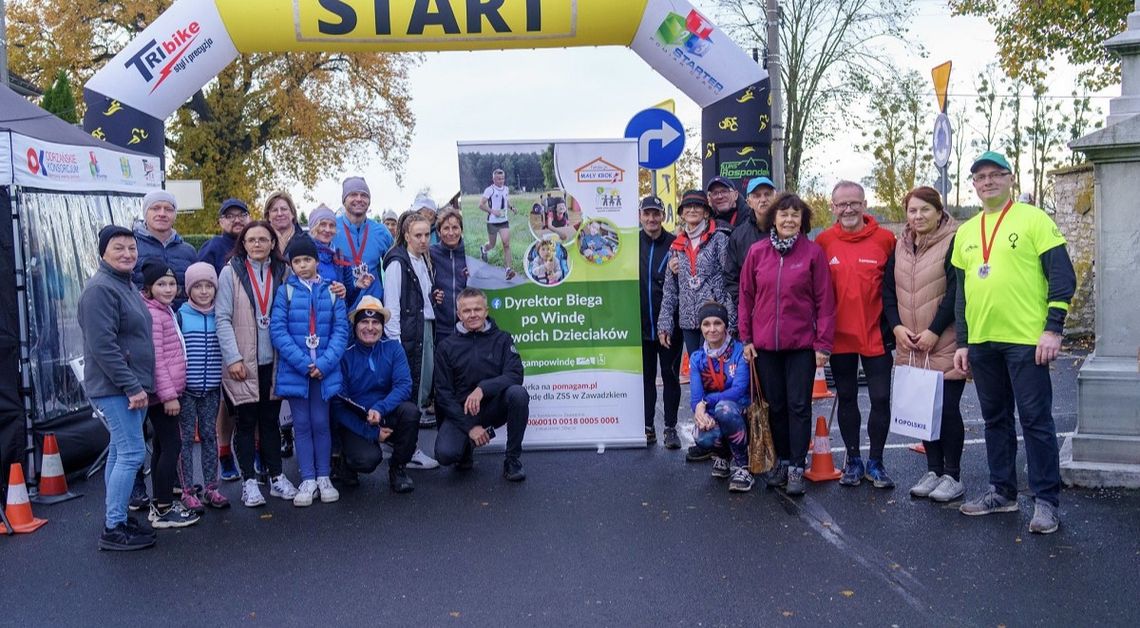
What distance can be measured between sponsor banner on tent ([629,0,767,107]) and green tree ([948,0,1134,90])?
307 inches

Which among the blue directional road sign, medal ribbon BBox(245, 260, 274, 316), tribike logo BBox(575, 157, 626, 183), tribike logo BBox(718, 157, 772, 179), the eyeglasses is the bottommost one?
medal ribbon BBox(245, 260, 274, 316)

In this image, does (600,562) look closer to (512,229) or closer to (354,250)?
(512,229)

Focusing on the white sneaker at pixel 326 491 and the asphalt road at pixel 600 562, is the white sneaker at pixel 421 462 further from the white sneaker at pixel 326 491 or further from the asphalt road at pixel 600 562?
the white sneaker at pixel 326 491

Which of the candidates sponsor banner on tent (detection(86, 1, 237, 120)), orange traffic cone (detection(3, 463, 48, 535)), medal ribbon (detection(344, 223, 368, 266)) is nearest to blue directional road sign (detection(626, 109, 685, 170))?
medal ribbon (detection(344, 223, 368, 266))

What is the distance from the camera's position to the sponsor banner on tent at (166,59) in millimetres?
8672

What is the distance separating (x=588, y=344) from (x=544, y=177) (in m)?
1.36

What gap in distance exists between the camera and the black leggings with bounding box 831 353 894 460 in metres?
6.59

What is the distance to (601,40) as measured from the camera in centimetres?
924

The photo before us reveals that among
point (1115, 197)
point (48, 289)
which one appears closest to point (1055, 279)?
point (1115, 197)

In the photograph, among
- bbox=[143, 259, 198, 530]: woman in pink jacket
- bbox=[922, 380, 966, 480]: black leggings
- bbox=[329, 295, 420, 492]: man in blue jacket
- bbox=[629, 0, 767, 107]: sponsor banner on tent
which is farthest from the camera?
bbox=[629, 0, 767, 107]: sponsor banner on tent

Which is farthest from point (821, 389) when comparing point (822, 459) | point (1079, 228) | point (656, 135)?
point (1079, 228)

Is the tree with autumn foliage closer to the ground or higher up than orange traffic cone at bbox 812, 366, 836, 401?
higher up

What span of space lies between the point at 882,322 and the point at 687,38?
3.71m

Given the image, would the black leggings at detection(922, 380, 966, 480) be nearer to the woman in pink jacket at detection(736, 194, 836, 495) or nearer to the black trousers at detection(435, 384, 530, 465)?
the woman in pink jacket at detection(736, 194, 836, 495)
